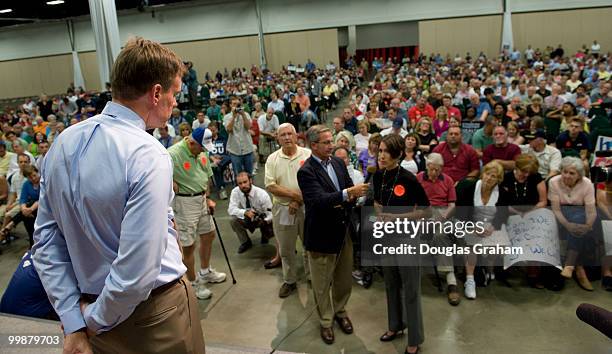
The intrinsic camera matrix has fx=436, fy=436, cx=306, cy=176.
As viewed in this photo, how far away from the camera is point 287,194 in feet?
12.7

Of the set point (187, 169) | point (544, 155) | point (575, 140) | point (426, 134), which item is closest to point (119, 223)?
point (187, 169)

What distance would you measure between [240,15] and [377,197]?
72.4 feet

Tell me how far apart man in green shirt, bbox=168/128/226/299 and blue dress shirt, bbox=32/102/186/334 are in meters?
2.87

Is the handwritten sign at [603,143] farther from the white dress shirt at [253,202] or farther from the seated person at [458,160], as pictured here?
the white dress shirt at [253,202]

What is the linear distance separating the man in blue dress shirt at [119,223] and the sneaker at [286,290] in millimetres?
3040

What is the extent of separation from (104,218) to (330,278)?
2.53m

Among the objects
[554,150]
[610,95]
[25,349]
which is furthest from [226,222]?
[610,95]

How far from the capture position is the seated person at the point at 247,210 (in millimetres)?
5027

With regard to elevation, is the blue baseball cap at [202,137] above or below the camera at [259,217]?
above

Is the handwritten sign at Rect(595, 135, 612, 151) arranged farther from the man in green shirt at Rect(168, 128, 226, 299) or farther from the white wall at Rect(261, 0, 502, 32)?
the white wall at Rect(261, 0, 502, 32)

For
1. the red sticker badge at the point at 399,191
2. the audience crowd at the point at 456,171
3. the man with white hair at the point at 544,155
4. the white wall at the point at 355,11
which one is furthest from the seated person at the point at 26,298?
the white wall at the point at 355,11

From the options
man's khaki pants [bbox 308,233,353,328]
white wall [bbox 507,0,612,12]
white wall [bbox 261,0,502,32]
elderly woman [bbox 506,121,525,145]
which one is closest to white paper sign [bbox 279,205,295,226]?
man's khaki pants [bbox 308,233,353,328]

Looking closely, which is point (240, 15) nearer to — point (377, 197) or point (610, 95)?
point (610, 95)

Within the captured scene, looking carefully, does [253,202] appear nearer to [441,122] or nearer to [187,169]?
[187,169]
